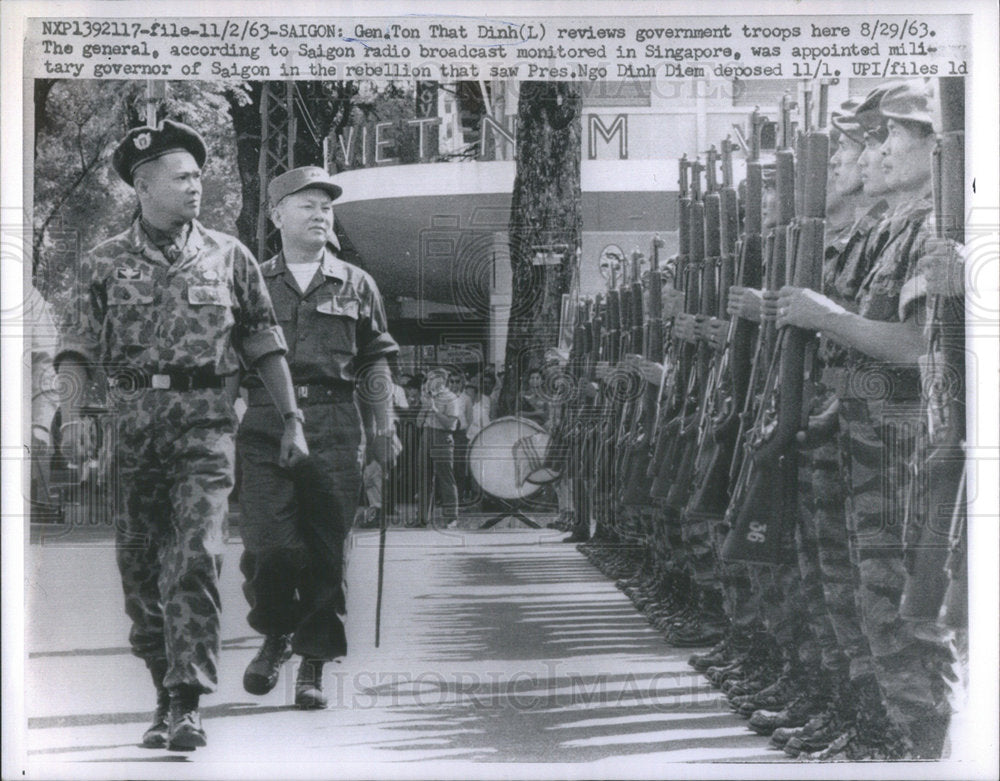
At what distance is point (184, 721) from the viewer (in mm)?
4480

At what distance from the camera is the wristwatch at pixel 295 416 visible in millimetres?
4477

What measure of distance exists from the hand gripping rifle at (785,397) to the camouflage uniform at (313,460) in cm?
122

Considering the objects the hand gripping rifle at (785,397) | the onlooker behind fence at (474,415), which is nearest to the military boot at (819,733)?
the hand gripping rifle at (785,397)

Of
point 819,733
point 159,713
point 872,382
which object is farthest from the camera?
point 159,713

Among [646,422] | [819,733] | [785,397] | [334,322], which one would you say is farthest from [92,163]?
[819,733]

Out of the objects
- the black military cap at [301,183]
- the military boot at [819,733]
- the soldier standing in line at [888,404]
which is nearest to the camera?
the soldier standing in line at [888,404]

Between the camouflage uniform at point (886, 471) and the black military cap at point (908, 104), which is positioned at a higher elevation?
the black military cap at point (908, 104)

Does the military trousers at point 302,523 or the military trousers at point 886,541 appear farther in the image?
the military trousers at point 302,523

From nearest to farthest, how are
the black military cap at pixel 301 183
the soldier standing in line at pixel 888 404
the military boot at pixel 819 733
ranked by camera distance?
the soldier standing in line at pixel 888 404
the military boot at pixel 819 733
the black military cap at pixel 301 183

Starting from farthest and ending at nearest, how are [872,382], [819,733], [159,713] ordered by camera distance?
[159,713]
[819,733]
[872,382]

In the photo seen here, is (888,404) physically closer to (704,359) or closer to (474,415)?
(704,359)

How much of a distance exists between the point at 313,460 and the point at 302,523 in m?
0.21

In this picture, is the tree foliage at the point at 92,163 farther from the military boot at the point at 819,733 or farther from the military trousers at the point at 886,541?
the military boot at the point at 819,733

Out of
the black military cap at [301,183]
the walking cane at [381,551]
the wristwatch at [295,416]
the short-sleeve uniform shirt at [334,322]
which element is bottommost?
the walking cane at [381,551]
